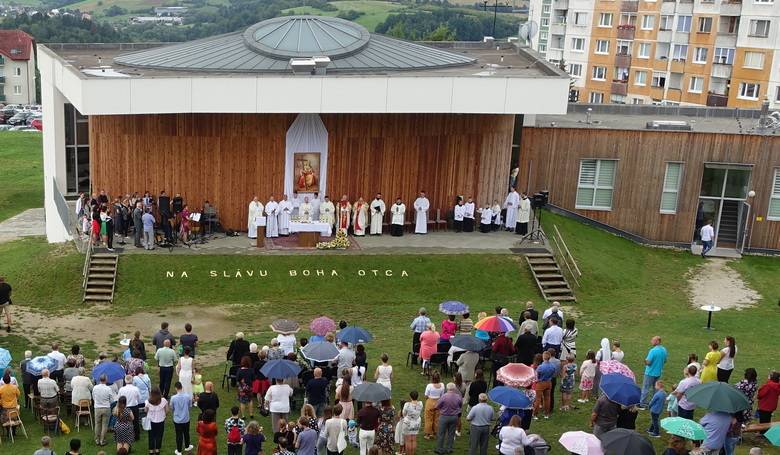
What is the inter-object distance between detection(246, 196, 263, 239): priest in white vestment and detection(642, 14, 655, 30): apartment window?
2124 inches

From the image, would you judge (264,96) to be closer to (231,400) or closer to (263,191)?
(263,191)

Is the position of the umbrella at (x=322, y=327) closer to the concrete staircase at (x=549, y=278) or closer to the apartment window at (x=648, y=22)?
the concrete staircase at (x=549, y=278)

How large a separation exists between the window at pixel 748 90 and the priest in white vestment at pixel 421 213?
4241 cm

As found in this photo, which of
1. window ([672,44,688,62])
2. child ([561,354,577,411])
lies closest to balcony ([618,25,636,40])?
window ([672,44,688,62])

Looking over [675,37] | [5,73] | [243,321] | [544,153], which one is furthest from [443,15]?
[243,321]

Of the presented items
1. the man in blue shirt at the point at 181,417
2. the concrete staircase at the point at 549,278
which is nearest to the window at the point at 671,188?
the concrete staircase at the point at 549,278

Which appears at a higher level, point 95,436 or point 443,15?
point 443,15

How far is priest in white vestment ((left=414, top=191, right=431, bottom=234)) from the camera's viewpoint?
34.4 m

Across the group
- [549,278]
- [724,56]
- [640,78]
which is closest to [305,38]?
[549,278]

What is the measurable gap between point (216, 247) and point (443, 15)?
535ft

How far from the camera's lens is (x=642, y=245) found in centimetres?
3772

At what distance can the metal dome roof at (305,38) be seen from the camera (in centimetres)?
3597

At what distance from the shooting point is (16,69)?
125 metres

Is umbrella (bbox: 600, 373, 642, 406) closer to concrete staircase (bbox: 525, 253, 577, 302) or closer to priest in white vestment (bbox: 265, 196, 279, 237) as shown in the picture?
concrete staircase (bbox: 525, 253, 577, 302)
